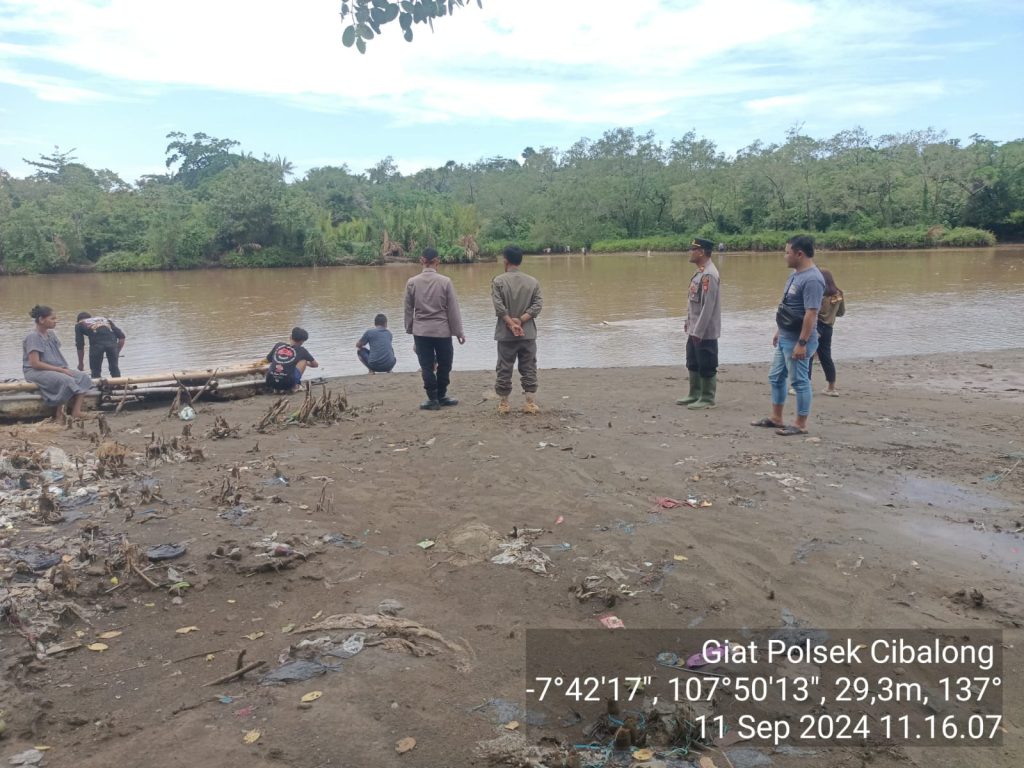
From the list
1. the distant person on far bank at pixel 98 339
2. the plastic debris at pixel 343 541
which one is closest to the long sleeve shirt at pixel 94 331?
the distant person on far bank at pixel 98 339

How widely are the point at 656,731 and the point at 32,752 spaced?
7.33 feet

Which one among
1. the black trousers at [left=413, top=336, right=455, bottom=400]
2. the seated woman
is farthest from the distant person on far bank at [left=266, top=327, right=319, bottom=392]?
the black trousers at [left=413, top=336, right=455, bottom=400]

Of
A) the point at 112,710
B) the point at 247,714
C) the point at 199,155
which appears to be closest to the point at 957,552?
the point at 247,714

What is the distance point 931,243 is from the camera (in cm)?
5022

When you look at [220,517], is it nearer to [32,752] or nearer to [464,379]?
[32,752]

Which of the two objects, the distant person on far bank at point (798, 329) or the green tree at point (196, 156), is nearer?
the distant person on far bank at point (798, 329)

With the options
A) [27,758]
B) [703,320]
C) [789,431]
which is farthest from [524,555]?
[703,320]

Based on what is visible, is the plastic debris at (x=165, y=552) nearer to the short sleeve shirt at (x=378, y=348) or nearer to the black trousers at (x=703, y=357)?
the black trousers at (x=703, y=357)

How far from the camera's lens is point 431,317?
809 centimetres

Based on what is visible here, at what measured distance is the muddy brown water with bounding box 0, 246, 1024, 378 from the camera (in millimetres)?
14508

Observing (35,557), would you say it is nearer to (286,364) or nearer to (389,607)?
(389,607)

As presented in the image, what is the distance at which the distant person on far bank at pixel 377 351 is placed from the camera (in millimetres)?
11539

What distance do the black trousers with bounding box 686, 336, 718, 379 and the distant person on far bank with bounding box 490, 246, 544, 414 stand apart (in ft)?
5.59

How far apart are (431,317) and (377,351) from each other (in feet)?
12.1
